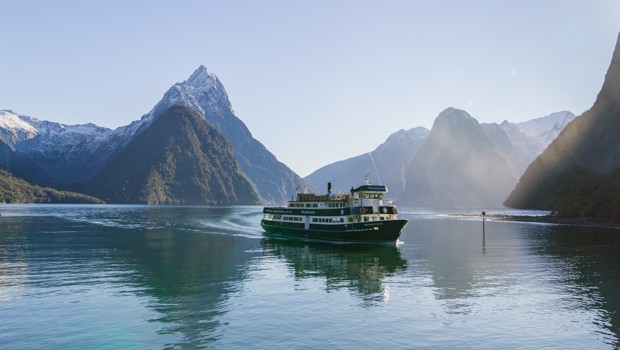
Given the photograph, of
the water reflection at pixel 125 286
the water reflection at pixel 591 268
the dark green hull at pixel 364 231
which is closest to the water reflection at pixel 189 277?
the water reflection at pixel 125 286

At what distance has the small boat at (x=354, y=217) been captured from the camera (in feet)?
300

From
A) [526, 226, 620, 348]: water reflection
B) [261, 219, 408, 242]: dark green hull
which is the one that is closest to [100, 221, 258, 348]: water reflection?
[261, 219, 408, 242]: dark green hull

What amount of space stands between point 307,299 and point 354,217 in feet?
156

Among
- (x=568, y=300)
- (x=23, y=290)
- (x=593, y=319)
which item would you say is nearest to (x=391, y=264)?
(x=568, y=300)

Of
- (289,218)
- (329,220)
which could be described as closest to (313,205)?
(329,220)

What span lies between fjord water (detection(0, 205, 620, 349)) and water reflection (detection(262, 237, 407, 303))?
30 cm

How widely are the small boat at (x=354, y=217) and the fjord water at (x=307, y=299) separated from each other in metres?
7.43

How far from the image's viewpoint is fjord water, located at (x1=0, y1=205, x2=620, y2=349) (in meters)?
33.3

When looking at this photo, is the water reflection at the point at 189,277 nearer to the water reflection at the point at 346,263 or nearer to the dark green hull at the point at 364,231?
the water reflection at the point at 346,263

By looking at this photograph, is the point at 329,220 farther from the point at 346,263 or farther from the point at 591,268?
the point at 591,268

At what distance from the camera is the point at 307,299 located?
45.7 m

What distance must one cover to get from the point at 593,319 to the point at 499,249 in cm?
5451

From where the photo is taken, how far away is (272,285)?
52.9 meters

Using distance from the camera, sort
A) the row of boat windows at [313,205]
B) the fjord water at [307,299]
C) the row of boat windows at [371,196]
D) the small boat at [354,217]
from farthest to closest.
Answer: the row of boat windows at [313,205] < the row of boat windows at [371,196] < the small boat at [354,217] < the fjord water at [307,299]
